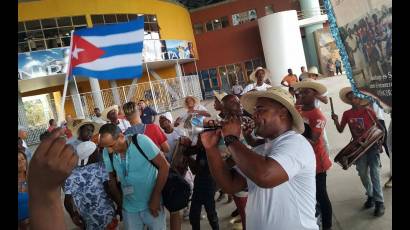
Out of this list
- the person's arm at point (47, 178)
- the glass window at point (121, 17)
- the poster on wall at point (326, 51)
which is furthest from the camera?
the poster on wall at point (326, 51)

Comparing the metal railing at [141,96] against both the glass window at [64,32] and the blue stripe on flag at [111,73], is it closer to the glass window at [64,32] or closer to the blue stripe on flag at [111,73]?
the glass window at [64,32]

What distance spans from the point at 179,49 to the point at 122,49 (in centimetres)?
2402

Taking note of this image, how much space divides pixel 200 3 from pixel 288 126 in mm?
33398

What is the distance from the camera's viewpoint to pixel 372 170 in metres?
4.61

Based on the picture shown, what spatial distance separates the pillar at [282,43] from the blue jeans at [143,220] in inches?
979

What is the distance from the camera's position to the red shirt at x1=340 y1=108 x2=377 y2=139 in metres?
4.68

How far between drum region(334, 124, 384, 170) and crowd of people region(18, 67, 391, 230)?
148 mm

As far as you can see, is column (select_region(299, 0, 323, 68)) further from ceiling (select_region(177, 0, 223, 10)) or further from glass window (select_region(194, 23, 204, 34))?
glass window (select_region(194, 23, 204, 34))

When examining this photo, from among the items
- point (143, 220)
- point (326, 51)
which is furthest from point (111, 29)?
point (326, 51)

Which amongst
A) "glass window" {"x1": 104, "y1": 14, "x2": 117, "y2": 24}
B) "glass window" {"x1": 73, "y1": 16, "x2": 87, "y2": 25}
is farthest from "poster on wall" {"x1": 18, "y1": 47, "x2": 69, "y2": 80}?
"glass window" {"x1": 104, "y1": 14, "x2": 117, "y2": 24}

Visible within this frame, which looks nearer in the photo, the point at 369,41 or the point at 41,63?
the point at 369,41

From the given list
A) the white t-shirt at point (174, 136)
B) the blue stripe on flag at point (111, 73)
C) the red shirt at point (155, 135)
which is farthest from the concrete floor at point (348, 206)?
the blue stripe on flag at point (111, 73)

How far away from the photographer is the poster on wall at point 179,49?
26.3 meters

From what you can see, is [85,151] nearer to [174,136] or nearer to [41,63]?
[174,136]
